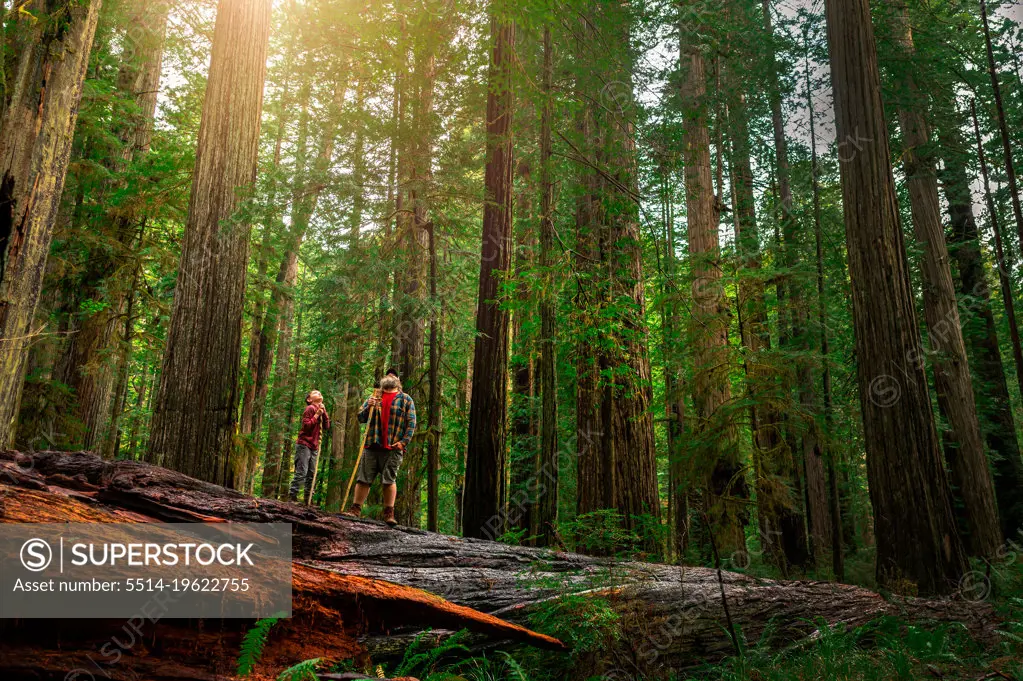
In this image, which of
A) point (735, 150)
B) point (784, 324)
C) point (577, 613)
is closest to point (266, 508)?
point (577, 613)

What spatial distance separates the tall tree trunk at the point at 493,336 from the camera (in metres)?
8.23

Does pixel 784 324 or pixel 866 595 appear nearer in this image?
pixel 866 595

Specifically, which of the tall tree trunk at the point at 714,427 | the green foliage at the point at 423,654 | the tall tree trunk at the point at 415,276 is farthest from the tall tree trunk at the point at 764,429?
the green foliage at the point at 423,654

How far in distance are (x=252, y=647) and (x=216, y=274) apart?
14.7 ft

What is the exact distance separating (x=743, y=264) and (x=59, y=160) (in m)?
9.47

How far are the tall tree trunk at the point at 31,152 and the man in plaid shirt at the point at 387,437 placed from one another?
3672 millimetres

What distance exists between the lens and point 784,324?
1333 cm

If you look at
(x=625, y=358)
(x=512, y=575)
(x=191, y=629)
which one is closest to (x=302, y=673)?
(x=191, y=629)

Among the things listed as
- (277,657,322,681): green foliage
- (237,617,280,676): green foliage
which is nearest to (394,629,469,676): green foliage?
(277,657,322,681): green foliage

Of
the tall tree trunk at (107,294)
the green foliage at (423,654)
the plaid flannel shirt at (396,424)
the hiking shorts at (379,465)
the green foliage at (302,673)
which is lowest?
the green foliage at (423,654)

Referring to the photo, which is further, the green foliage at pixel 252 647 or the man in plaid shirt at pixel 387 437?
the man in plaid shirt at pixel 387 437

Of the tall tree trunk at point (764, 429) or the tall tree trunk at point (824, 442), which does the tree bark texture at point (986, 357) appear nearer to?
the tall tree trunk at point (824, 442)

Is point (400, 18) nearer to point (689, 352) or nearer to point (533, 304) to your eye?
point (533, 304)

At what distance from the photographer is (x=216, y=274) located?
5.98 metres
